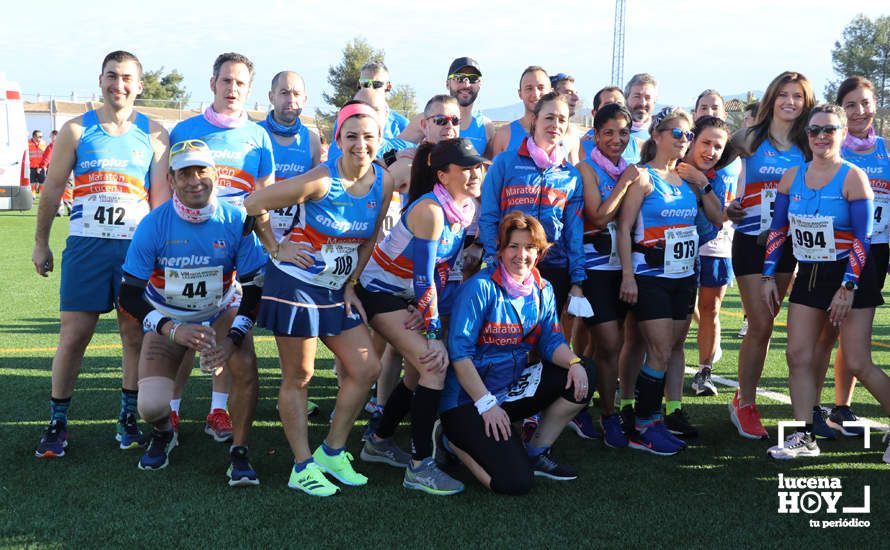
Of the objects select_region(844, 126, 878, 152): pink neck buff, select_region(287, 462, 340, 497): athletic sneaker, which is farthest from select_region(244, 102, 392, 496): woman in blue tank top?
select_region(844, 126, 878, 152): pink neck buff

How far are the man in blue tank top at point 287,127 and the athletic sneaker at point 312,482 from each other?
2073 mm

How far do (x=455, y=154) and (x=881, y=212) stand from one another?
8.80 feet

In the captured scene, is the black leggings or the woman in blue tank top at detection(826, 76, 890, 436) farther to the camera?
the woman in blue tank top at detection(826, 76, 890, 436)

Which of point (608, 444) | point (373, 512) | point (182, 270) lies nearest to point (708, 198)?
point (608, 444)

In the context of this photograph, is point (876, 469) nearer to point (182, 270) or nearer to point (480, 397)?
point (480, 397)

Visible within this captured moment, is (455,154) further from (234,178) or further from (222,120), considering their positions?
(222,120)

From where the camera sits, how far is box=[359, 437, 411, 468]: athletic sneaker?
15.5 ft

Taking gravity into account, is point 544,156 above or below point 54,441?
above

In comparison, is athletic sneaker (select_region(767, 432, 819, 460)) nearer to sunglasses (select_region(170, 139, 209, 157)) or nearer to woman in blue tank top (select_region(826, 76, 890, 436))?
woman in blue tank top (select_region(826, 76, 890, 436))

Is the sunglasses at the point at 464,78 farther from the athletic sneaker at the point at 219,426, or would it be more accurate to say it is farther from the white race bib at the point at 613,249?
the athletic sneaker at the point at 219,426

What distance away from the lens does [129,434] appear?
16.0 ft

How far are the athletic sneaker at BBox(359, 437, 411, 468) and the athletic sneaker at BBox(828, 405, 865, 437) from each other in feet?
9.13

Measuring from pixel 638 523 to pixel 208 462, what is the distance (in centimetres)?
236

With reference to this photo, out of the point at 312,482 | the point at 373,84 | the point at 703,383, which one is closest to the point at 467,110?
the point at 373,84
